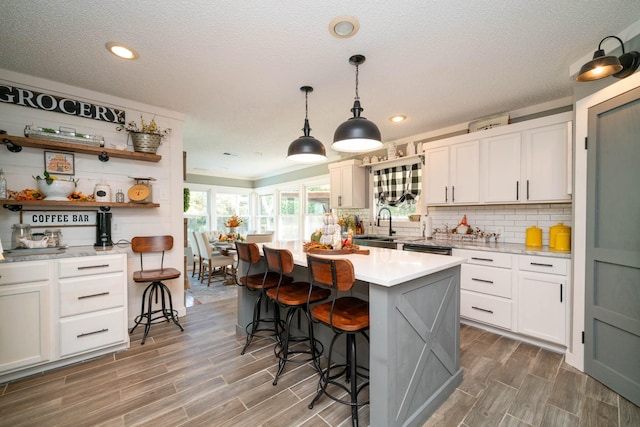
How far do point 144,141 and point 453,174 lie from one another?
12.3 feet

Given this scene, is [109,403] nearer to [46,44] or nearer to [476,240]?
[46,44]

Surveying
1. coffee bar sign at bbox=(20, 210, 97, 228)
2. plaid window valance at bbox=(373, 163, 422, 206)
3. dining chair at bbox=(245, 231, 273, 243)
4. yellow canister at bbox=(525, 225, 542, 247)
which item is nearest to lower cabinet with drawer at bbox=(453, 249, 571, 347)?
yellow canister at bbox=(525, 225, 542, 247)

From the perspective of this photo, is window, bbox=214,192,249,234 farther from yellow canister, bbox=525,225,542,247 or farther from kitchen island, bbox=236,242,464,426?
yellow canister, bbox=525,225,542,247

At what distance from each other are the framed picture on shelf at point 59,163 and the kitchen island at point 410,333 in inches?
104

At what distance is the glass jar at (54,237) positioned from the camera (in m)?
2.45

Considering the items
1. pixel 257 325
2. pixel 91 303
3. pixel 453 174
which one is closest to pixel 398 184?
pixel 453 174

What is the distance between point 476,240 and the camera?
337 centimetres

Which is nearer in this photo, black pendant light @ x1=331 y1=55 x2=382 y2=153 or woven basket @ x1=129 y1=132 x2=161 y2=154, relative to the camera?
black pendant light @ x1=331 y1=55 x2=382 y2=153

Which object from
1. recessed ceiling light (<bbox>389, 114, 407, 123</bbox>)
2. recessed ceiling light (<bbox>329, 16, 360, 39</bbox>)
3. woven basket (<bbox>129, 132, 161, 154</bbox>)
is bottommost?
woven basket (<bbox>129, 132, 161, 154</bbox>)

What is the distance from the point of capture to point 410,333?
154 centimetres

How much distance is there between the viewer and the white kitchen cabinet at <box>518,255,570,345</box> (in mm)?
2389

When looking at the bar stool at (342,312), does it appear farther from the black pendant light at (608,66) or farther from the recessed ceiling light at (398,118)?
the recessed ceiling light at (398,118)

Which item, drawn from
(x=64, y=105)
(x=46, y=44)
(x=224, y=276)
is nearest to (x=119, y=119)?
(x=64, y=105)

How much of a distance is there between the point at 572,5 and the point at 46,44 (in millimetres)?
3600
